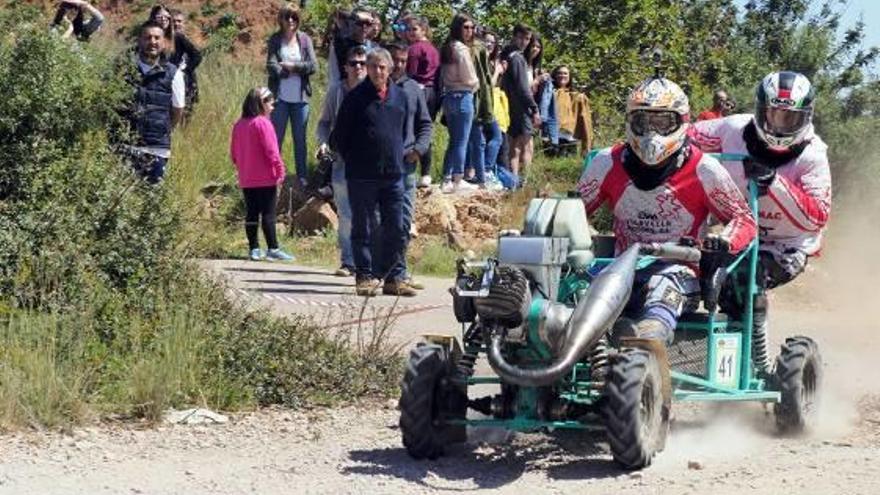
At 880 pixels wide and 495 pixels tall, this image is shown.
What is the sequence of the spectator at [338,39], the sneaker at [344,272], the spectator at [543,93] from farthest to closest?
the spectator at [543,93] < the spectator at [338,39] < the sneaker at [344,272]

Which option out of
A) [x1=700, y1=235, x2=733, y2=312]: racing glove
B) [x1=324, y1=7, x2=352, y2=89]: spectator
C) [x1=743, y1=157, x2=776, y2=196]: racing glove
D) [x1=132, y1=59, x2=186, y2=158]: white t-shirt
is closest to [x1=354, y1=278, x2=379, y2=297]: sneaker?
[x1=132, y1=59, x2=186, y2=158]: white t-shirt

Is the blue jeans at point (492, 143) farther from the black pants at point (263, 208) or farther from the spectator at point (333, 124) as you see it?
the spectator at point (333, 124)

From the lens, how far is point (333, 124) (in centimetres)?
1612

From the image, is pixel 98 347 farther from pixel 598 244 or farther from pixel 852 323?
pixel 852 323

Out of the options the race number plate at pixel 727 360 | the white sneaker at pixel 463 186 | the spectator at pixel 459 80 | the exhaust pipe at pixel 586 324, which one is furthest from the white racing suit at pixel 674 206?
the white sneaker at pixel 463 186

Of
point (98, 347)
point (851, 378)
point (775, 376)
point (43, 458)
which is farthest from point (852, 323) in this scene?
point (43, 458)

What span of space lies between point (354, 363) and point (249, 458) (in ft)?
7.18

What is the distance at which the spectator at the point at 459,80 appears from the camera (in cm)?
1888

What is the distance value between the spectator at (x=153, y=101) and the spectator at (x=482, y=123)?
→ 434cm

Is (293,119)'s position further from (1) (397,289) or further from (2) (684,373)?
(2) (684,373)

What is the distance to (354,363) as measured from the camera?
11.8 metres

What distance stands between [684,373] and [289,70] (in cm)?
930

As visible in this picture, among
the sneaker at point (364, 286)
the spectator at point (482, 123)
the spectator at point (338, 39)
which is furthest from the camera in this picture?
the spectator at point (482, 123)

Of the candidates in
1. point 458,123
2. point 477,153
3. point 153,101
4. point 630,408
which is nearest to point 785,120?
point 630,408
